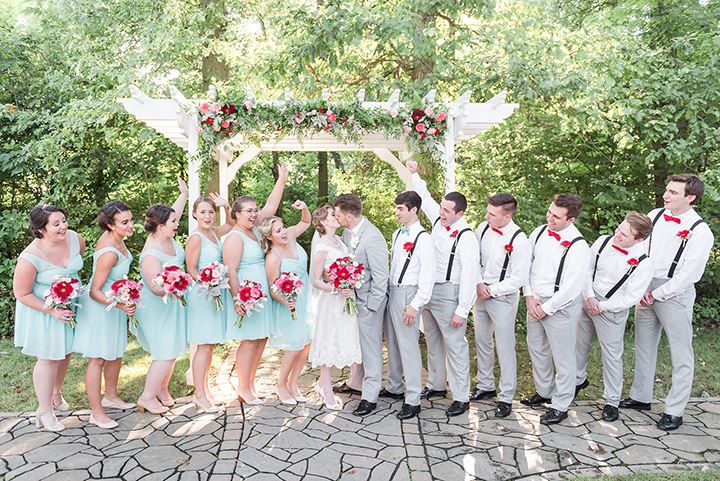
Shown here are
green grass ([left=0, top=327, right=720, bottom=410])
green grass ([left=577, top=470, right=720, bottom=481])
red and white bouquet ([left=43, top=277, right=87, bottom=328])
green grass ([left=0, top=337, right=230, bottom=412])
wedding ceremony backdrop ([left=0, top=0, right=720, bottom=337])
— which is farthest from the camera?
wedding ceremony backdrop ([left=0, top=0, right=720, bottom=337])

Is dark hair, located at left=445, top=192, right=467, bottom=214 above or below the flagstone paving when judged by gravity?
above

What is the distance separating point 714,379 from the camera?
6230 millimetres

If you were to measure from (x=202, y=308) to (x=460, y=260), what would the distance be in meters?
2.27

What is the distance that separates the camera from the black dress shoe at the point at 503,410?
4.84 metres

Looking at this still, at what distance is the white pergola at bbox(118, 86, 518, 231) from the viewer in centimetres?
556

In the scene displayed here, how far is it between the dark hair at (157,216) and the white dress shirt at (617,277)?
3.61 m

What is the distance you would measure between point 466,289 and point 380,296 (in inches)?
29.0

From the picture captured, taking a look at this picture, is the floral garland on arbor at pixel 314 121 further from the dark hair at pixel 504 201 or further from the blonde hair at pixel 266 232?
the dark hair at pixel 504 201

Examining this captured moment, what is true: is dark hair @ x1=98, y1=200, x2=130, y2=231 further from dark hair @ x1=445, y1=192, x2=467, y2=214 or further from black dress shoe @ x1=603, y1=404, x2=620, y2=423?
black dress shoe @ x1=603, y1=404, x2=620, y2=423

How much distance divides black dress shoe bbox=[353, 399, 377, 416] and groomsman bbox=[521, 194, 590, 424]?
1447 millimetres

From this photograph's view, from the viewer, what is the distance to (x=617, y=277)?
15.4 feet

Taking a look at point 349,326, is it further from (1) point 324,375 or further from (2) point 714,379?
(2) point 714,379

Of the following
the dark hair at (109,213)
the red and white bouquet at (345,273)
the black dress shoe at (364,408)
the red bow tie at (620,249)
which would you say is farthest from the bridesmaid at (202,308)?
the red bow tie at (620,249)

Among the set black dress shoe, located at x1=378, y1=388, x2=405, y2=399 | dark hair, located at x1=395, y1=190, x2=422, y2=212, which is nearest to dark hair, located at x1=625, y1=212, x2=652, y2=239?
dark hair, located at x1=395, y1=190, x2=422, y2=212
